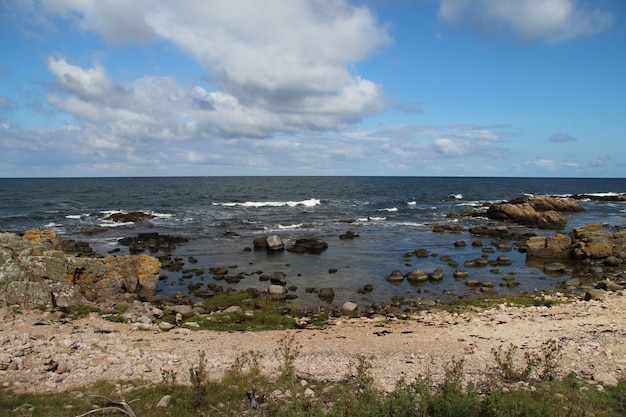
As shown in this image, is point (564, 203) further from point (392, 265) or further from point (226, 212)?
point (226, 212)

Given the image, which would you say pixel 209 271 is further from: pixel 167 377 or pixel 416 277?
pixel 167 377

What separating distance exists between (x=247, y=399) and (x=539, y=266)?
2524 centimetres

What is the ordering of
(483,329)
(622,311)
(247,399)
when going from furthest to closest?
(622,311), (483,329), (247,399)

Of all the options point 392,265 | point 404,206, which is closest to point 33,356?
point 392,265

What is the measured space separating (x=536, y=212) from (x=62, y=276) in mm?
51099

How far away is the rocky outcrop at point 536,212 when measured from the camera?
47.1 m

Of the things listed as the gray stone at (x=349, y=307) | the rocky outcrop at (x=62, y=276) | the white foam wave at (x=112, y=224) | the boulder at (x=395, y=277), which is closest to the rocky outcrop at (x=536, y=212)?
the boulder at (x=395, y=277)

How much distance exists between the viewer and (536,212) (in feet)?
163

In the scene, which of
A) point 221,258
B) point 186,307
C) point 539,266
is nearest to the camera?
point 186,307

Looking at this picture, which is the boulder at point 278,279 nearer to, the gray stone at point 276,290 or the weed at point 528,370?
the gray stone at point 276,290

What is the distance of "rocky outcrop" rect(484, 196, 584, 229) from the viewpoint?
47128 millimetres

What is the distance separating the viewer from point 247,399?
9.07 metres

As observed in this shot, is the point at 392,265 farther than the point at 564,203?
No

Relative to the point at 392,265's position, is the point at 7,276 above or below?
above
